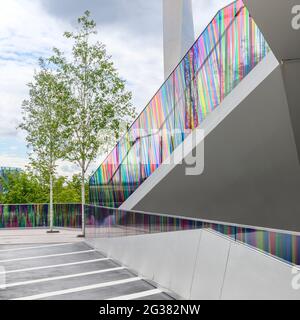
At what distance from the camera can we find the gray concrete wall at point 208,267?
18.6 feet

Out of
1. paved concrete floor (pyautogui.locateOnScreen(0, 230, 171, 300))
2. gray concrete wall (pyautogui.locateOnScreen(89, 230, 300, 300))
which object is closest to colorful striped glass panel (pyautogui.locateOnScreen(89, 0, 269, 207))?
paved concrete floor (pyautogui.locateOnScreen(0, 230, 171, 300))

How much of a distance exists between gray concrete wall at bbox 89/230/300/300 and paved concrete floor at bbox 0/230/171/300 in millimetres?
369

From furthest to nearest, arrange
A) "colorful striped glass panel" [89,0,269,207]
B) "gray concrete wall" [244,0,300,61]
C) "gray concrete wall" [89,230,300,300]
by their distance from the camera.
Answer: "colorful striped glass panel" [89,0,269,207] → "gray concrete wall" [244,0,300,61] → "gray concrete wall" [89,230,300,300]

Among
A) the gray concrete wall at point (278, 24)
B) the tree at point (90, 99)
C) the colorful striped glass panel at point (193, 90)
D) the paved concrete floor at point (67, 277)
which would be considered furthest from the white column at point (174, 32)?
the gray concrete wall at point (278, 24)

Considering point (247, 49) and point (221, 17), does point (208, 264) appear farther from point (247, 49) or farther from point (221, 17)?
point (221, 17)

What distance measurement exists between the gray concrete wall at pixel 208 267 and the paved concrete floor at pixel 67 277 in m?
0.37

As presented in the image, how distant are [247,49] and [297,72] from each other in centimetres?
134

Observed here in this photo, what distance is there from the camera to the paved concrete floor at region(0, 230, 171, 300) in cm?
938

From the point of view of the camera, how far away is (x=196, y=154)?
1133 cm

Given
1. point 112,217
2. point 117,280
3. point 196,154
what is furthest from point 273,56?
point 112,217

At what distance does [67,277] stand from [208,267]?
4712 millimetres

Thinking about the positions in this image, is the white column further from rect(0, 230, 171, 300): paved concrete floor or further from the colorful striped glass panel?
rect(0, 230, 171, 300): paved concrete floor

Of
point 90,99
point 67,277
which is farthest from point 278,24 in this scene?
point 90,99

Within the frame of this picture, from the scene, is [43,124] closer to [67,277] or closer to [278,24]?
[67,277]
